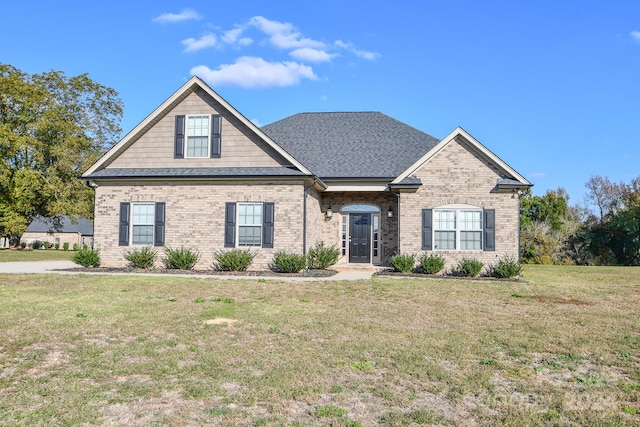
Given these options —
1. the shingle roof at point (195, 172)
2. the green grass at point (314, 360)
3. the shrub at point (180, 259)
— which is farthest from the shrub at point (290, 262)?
the green grass at point (314, 360)

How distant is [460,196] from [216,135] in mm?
9095

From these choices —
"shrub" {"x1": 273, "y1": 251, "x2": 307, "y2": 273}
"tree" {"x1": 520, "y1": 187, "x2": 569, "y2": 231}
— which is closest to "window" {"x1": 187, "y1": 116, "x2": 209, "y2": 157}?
"shrub" {"x1": 273, "y1": 251, "x2": 307, "y2": 273}

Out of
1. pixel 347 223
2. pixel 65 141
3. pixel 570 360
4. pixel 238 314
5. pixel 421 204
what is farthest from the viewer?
pixel 65 141

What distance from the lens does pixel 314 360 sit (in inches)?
234

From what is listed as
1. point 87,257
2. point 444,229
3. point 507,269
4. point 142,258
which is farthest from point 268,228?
point 507,269

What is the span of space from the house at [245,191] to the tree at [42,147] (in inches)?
928

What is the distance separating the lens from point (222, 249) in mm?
17594

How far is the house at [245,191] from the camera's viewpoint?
17328 mm

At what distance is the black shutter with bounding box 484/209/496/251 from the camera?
679 inches

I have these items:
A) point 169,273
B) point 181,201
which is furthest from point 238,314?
point 181,201

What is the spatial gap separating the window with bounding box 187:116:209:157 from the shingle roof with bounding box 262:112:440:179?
4.31 m

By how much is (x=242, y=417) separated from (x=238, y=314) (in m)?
4.92

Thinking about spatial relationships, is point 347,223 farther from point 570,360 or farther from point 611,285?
Answer: point 570,360

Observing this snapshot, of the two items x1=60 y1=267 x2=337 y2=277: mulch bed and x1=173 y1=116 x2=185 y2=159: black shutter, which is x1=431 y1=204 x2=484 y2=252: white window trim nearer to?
x1=60 y1=267 x2=337 y2=277: mulch bed
